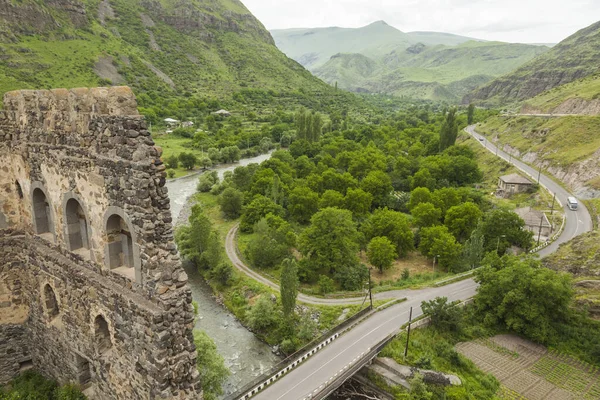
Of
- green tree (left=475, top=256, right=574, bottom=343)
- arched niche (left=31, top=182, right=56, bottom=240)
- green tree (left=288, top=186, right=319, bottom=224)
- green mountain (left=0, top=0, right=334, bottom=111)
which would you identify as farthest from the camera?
green mountain (left=0, top=0, right=334, bottom=111)

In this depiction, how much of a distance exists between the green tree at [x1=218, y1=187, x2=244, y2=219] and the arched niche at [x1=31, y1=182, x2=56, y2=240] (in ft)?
138

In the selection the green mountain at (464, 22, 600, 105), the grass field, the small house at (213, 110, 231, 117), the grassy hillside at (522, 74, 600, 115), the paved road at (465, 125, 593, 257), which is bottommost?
the paved road at (465, 125, 593, 257)

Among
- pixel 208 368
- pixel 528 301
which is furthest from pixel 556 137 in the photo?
pixel 208 368

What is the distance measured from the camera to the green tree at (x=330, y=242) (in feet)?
129

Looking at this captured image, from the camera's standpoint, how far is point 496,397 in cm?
2397

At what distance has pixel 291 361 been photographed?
79.4 feet

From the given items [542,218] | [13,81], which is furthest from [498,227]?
[13,81]

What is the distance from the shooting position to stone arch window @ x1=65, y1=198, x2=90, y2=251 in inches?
507

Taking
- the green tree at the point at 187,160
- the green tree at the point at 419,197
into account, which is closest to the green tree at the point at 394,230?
the green tree at the point at 419,197

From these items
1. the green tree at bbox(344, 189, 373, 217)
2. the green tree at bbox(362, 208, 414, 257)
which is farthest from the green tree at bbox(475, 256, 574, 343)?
the green tree at bbox(344, 189, 373, 217)

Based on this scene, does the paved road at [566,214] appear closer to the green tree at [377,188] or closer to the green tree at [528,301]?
the green tree at [528,301]

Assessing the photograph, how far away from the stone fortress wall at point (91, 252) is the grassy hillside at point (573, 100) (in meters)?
89.5

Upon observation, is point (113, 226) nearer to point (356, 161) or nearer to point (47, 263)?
point (47, 263)

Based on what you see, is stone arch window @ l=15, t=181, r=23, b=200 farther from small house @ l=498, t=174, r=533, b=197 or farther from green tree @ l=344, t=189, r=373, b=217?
small house @ l=498, t=174, r=533, b=197
